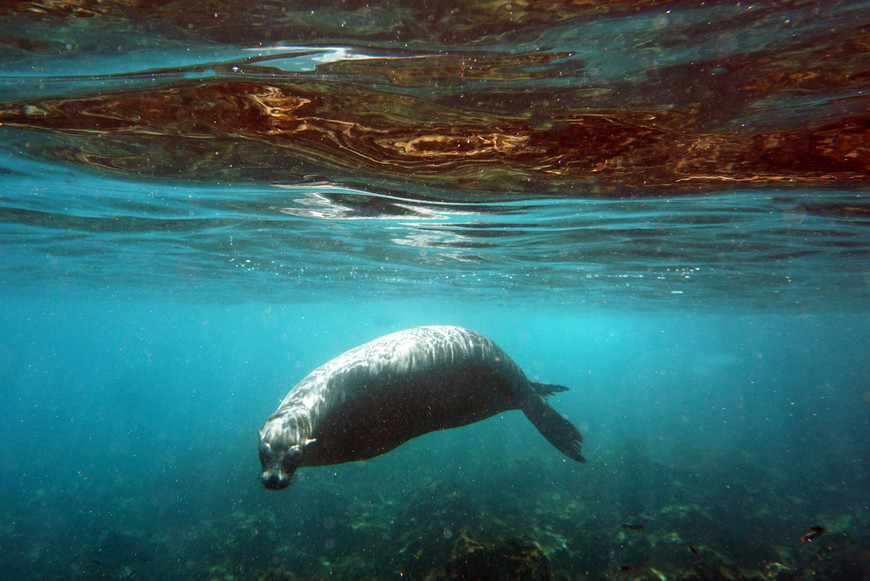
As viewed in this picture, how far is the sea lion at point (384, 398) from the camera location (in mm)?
4250

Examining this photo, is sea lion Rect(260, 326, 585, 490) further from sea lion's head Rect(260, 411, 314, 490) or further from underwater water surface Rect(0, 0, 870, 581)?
underwater water surface Rect(0, 0, 870, 581)

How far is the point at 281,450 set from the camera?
4023 mm

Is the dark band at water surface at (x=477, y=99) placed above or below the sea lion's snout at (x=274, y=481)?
above

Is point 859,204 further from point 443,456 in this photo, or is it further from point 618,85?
point 443,456

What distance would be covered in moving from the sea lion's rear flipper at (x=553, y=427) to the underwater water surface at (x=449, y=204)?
98.1 inches

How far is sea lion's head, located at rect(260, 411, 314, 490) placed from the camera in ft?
12.5

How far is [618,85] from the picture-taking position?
4.84 metres

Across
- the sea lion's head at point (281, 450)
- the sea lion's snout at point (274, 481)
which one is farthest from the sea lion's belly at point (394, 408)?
the sea lion's snout at point (274, 481)

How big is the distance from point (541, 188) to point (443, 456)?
17.3 meters

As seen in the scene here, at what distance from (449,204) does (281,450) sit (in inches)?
280

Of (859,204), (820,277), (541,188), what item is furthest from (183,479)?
(820,277)

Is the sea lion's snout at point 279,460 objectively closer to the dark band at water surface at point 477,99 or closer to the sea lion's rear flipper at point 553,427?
the sea lion's rear flipper at point 553,427

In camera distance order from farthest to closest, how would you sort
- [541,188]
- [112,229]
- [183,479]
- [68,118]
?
[183,479], [112,229], [541,188], [68,118]

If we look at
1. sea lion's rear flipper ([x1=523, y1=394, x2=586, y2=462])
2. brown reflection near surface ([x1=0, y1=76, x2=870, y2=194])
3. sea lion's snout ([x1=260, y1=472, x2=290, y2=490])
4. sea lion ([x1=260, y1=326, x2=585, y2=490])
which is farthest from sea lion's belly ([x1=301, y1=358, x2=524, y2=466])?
brown reflection near surface ([x1=0, y1=76, x2=870, y2=194])
